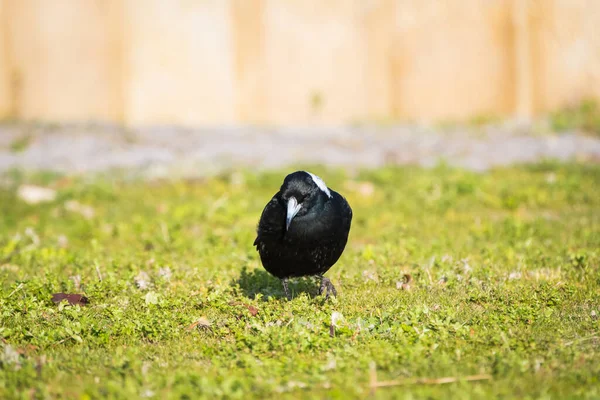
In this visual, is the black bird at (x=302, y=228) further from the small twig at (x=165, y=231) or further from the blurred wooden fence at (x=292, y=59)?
the blurred wooden fence at (x=292, y=59)

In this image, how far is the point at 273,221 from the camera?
4.42 m

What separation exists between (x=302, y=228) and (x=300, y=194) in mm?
216

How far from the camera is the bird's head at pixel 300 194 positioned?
420cm

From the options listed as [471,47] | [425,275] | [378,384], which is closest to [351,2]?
[471,47]

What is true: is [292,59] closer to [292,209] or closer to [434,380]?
[292,209]

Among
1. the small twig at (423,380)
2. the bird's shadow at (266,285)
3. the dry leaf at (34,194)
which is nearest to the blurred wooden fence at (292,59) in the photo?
the dry leaf at (34,194)

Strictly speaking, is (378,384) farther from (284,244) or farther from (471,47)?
(471,47)

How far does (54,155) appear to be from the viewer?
9.88 metres

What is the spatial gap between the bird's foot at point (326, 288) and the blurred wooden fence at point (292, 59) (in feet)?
23.5

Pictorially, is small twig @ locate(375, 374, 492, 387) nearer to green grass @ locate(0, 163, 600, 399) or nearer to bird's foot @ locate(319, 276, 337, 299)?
green grass @ locate(0, 163, 600, 399)

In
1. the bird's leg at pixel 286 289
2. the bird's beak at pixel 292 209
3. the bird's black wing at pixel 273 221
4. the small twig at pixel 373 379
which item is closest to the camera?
the small twig at pixel 373 379

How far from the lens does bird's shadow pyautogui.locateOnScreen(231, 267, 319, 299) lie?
187 inches

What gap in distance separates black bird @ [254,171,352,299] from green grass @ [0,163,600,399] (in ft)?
0.84

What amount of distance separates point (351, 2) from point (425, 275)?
7828 millimetres
